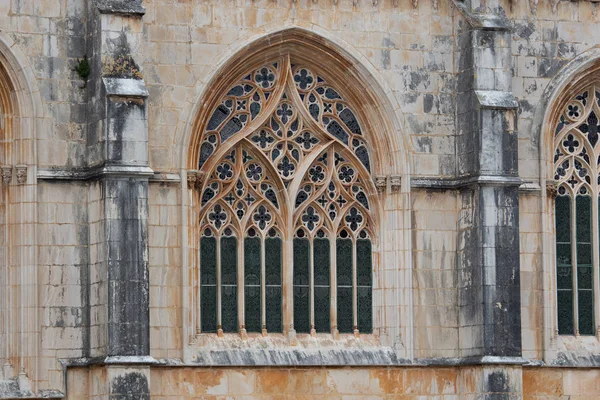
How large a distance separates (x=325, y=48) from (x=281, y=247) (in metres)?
3.83

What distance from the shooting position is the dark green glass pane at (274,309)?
3769cm

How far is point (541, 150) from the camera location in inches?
1544

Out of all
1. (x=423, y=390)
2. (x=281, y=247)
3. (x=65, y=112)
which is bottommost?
(x=423, y=390)

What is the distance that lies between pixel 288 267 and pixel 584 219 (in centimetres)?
623

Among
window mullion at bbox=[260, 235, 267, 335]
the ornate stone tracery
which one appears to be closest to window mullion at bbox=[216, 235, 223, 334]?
window mullion at bbox=[260, 235, 267, 335]

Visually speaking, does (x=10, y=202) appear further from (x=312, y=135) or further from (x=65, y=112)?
(x=312, y=135)

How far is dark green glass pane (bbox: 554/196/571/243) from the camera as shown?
130 feet

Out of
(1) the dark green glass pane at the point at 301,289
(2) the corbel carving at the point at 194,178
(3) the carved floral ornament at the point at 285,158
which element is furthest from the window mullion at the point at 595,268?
(2) the corbel carving at the point at 194,178

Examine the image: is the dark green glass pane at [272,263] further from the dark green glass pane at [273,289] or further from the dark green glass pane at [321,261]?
the dark green glass pane at [321,261]

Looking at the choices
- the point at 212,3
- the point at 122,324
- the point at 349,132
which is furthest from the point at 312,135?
the point at 122,324

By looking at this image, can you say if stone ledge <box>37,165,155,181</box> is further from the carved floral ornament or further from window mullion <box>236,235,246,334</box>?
window mullion <box>236,235,246,334</box>

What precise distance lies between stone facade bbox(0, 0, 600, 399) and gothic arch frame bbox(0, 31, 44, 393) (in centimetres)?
4

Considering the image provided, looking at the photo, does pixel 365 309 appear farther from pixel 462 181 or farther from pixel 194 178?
pixel 194 178

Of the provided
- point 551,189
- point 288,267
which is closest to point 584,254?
point 551,189
